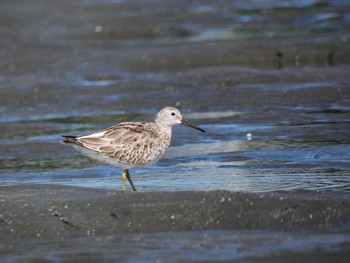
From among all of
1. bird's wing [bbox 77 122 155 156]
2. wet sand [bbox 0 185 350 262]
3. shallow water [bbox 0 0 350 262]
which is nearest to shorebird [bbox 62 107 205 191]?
bird's wing [bbox 77 122 155 156]

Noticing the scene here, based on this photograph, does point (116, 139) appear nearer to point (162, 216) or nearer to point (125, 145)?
point (125, 145)

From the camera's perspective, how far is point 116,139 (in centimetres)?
1005

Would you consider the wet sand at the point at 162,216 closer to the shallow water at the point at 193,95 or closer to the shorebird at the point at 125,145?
the shallow water at the point at 193,95

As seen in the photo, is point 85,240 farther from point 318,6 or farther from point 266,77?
point 318,6

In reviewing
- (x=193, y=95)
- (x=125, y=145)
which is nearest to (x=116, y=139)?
(x=125, y=145)

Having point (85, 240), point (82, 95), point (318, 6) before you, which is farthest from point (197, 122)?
point (318, 6)

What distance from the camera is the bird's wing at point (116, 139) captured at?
9.99 meters

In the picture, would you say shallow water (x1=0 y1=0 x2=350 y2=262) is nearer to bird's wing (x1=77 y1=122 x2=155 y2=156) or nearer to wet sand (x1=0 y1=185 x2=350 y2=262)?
wet sand (x1=0 y1=185 x2=350 y2=262)

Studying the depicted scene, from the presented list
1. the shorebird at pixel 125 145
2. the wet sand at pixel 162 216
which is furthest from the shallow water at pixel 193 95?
the shorebird at pixel 125 145

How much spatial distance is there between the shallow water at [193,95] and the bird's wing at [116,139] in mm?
525

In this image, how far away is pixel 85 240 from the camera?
8219 mm

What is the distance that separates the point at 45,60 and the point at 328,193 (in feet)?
34.6

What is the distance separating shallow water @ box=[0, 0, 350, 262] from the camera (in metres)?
10.2

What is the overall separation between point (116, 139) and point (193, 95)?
5.37 m
